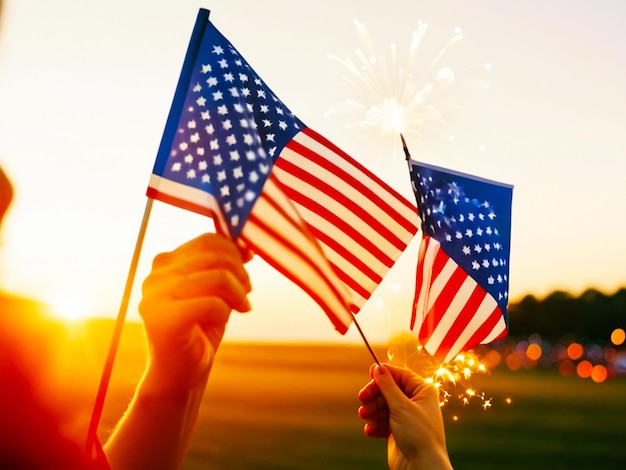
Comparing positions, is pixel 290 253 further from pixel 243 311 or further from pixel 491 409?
pixel 491 409

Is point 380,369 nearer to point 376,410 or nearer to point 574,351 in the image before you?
point 376,410

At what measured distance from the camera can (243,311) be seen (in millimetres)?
2418

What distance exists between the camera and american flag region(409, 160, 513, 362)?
15.3ft

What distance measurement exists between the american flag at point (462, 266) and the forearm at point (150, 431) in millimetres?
2463

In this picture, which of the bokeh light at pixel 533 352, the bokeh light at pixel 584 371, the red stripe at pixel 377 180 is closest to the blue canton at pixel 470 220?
the red stripe at pixel 377 180

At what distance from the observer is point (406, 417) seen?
3.48m

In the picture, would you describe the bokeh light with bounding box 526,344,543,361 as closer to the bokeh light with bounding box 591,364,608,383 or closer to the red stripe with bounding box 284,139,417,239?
the bokeh light with bounding box 591,364,608,383

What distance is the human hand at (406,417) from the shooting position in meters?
3.41

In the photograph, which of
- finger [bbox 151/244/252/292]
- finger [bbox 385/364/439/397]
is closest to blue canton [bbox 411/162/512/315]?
finger [bbox 385/364/439/397]

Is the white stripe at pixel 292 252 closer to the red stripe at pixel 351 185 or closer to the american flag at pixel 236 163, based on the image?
the american flag at pixel 236 163

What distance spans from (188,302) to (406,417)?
1.62m

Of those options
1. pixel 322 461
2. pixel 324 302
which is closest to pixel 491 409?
pixel 322 461

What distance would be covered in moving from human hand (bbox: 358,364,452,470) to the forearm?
1305mm

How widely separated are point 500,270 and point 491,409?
25.4 meters
